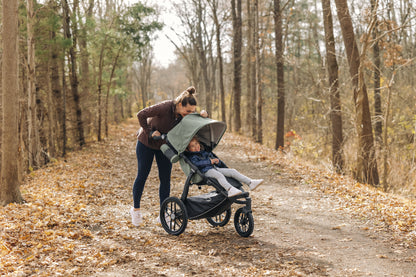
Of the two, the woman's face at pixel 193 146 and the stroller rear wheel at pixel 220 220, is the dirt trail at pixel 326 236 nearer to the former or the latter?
the stroller rear wheel at pixel 220 220

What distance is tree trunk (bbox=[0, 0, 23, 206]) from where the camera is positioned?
7.29 meters

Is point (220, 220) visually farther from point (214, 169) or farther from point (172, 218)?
point (214, 169)

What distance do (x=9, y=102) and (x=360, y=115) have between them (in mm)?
8753

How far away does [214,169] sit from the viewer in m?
5.21

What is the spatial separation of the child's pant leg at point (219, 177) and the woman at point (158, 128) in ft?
2.80

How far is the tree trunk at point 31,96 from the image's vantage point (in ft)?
39.7

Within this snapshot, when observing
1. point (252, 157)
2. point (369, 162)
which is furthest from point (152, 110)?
point (252, 157)

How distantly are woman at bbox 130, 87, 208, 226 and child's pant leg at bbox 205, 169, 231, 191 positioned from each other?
85cm

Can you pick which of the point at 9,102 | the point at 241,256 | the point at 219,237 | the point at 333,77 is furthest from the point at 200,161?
the point at 333,77

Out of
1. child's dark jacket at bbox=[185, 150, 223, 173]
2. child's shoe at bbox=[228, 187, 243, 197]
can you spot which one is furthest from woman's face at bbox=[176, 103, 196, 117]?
child's shoe at bbox=[228, 187, 243, 197]

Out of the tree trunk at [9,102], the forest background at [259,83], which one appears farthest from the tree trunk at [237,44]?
the tree trunk at [9,102]

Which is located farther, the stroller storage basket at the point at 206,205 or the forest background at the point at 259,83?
the forest background at the point at 259,83

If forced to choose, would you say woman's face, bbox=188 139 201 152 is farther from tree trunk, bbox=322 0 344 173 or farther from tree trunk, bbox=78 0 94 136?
tree trunk, bbox=78 0 94 136

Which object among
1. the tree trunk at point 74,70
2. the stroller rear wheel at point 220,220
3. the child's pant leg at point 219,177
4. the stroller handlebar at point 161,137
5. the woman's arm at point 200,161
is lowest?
the stroller rear wheel at point 220,220
